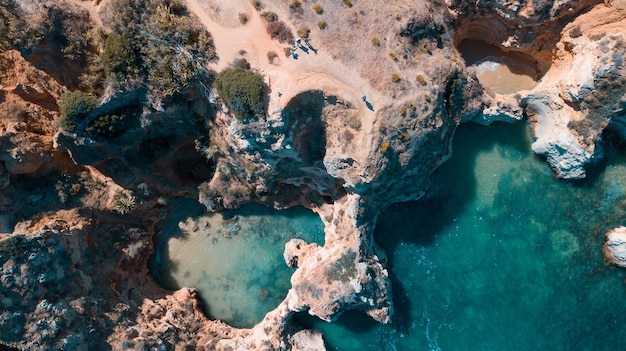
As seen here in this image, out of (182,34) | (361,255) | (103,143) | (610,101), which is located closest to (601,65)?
(610,101)

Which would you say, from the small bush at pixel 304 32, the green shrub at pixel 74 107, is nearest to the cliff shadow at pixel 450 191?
the small bush at pixel 304 32

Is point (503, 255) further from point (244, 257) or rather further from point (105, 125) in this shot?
point (105, 125)

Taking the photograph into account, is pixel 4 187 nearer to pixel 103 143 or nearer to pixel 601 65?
pixel 103 143

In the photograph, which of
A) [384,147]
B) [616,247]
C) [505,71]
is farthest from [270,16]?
[616,247]

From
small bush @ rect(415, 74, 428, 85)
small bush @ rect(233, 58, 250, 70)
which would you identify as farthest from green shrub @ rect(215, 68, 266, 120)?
small bush @ rect(415, 74, 428, 85)

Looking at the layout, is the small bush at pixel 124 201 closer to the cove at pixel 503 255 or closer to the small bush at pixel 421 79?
the cove at pixel 503 255

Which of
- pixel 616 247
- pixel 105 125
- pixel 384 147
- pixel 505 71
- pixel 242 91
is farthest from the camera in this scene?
pixel 505 71
